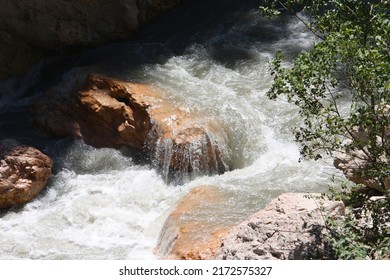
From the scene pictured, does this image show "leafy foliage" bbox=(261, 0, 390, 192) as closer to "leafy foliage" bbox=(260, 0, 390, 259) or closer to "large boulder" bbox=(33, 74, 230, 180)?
"leafy foliage" bbox=(260, 0, 390, 259)

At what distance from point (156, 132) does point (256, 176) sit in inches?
69.2

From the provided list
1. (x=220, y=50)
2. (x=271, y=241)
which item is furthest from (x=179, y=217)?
(x=220, y=50)

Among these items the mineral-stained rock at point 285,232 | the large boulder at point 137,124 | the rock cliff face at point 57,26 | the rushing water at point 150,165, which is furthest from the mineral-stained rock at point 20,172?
the rock cliff face at point 57,26

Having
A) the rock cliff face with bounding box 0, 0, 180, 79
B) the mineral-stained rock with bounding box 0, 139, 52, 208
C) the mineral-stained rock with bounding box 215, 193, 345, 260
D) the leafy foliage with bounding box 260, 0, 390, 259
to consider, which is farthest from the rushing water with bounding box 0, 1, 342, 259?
the leafy foliage with bounding box 260, 0, 390, 259

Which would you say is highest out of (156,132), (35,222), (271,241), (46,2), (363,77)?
(363,77)

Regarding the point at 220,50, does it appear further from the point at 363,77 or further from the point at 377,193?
the point at 363,77

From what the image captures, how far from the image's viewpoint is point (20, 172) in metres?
7.55

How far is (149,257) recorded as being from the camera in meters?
5.90

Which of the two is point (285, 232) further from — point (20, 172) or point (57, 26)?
point (57, 26)

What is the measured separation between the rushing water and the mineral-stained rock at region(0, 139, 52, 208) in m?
0.17

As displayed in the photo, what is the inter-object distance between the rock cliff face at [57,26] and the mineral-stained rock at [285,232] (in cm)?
769

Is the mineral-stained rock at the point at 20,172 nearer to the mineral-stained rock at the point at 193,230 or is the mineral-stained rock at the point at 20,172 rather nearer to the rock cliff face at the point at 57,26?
the mineral-stained rock at the point at 193,230

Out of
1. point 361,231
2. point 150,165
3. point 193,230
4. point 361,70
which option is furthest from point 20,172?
point 361,70

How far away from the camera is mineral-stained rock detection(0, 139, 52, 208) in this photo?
24.2ft
